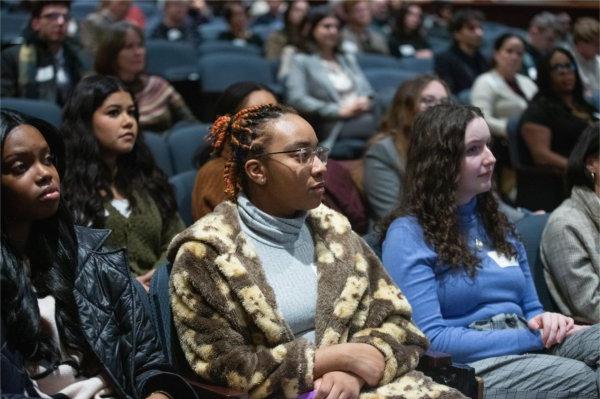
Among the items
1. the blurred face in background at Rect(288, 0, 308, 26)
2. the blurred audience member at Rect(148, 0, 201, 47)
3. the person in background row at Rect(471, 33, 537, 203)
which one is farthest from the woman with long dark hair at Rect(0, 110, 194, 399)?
the blurred audience member at Rect(148, 0, 201, 47)

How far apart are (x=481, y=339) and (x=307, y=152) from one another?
25.2 inches

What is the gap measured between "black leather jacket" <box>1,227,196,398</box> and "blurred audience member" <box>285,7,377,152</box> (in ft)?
8.51

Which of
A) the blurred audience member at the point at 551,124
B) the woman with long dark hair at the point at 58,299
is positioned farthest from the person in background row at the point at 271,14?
the woman with long dark hair at the point at 58,299

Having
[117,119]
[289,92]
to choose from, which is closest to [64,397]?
[117,119]

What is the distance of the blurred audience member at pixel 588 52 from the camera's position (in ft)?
16.3

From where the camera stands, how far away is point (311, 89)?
455cm

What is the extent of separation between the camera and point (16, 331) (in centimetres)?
166

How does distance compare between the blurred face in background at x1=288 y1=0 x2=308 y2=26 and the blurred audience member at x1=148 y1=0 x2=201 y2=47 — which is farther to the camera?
the blurred audience member at x1=148 y1=0 x2=201 y2=47

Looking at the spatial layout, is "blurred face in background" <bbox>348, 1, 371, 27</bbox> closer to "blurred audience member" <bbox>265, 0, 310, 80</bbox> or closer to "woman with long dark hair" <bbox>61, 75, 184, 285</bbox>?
"blurred audience member" <bbox>265, 0, 310, 80</bbox>

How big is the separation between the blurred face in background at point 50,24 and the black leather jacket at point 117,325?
232 centimetres

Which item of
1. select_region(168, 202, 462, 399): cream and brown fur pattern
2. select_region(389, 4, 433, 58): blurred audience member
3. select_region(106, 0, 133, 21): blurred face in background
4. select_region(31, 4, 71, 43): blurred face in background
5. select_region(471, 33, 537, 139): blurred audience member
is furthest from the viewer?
select_region(389, 4, 433, 58): blurred audience member

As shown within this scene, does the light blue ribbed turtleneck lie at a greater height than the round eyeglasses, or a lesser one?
lesser

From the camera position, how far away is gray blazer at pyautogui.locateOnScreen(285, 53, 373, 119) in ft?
14.6

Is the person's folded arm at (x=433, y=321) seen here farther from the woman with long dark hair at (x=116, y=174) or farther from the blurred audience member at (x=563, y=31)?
the blurred audience member at (x=563, y=31)
